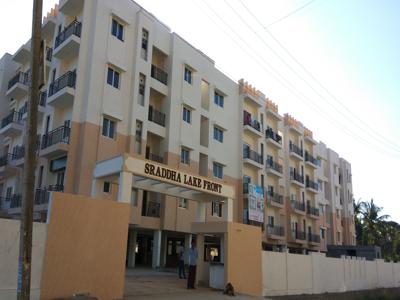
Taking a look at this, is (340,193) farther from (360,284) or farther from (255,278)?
(255,278)

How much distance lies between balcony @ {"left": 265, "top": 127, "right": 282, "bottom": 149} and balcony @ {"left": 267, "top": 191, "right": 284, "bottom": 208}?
526cm

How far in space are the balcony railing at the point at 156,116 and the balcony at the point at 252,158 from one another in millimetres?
11480

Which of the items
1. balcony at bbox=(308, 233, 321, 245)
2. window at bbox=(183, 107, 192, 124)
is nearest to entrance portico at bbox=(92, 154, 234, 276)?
window at bbox=(183, 107, 192, 124)

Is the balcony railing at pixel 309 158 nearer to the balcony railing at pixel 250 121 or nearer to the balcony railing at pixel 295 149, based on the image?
the balcony railing at pixel 295 149

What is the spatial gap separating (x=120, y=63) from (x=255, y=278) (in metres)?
16.3

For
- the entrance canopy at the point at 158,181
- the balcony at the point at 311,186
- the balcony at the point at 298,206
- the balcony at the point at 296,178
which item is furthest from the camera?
the balcony at the point at 311,186

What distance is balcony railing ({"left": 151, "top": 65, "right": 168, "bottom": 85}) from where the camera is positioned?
3275cm

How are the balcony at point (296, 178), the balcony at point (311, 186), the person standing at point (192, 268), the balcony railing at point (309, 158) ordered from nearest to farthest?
the person standing at point (192, 268), the balcony at point (296, 178), the balcony at point (311, 186), the balcony railing at point (309, 158)

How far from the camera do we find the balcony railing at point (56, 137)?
86.8 ft

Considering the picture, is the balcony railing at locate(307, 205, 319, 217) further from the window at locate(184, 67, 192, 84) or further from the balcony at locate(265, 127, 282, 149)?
the window at locate(184, 67, 192, 84)

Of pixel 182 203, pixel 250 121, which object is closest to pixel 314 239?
pixel 250 121

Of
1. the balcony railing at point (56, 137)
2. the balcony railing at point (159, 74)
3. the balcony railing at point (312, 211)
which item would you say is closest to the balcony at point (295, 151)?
the balcony railing at point (312, 211)

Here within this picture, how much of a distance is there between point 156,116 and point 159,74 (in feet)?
10.6

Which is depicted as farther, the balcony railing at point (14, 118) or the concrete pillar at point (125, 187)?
the balcony railing at point (14, 118)
